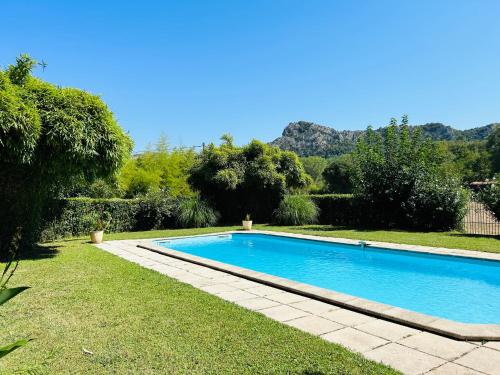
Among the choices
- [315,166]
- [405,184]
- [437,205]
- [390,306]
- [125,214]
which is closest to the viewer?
[390,306]

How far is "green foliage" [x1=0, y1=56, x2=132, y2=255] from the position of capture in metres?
8.08

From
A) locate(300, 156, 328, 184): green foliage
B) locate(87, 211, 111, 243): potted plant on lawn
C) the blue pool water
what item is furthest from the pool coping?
locate(300, 156, 328, 184): green foliage

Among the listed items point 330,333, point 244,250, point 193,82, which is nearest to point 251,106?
point 193,82

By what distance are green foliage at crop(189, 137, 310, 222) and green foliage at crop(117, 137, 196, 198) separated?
738 centimetres

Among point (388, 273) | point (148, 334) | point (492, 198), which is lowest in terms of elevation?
point (388, 273)

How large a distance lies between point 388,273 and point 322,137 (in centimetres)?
8026

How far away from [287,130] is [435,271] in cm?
8398

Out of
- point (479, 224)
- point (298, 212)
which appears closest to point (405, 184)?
point (479, 224)

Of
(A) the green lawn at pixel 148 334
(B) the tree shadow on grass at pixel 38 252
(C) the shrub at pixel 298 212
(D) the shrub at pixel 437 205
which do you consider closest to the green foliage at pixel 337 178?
(C) the shrub at pixel 298 212

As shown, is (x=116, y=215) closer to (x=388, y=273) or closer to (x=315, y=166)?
(x=388, y=273)

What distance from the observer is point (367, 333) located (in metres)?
4.04

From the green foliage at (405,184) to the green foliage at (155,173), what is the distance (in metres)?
13.6

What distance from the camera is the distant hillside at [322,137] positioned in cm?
6938

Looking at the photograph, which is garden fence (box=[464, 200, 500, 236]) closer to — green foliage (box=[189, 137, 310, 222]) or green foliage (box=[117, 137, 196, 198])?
green foliage (box=[189, 137, 310, 222])
